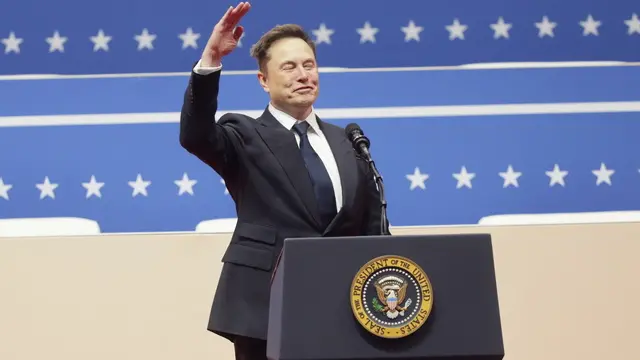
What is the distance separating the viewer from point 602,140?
8.97 ft

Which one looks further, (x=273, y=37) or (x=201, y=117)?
(x=273, y=37)

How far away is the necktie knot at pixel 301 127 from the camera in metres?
1.74

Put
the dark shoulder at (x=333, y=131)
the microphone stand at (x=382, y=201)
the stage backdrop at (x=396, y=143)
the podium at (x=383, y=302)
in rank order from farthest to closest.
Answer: the stage backdrop at (x=396, y=143), the dark shoulder at (x=333, y=131), the microphone stand at (x=382, y=201), the podium at (x=383, y=302)

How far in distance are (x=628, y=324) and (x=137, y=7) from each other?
1727 millimetres

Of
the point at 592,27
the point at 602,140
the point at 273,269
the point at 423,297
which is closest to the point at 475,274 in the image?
the point at 423,297

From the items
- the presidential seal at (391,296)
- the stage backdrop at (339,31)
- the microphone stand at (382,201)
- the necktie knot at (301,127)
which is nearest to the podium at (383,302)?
the presidential seal at (391,296)

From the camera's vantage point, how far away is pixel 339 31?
2.84m

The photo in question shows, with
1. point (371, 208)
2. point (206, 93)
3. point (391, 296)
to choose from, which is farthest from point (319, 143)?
point (391, 296)

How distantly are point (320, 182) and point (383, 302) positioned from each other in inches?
15.2

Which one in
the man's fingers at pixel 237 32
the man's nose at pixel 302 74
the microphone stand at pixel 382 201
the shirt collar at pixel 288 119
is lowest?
the microphone stand at pixel 382 201

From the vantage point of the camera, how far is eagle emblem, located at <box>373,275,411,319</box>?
1323mm

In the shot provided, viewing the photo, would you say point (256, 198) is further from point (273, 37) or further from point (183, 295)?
point (183, 295)

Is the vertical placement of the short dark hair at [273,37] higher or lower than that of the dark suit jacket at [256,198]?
higher

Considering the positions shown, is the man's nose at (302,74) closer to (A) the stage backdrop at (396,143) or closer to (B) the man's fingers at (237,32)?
(B) the man's fingers at (237,32)
